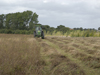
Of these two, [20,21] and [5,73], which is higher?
[20,21]

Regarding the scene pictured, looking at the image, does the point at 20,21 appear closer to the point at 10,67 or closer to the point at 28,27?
the point at 28,27

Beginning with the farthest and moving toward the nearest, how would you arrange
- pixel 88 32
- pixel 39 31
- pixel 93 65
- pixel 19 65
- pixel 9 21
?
1. pixel 9 21
2. pixel 88 32
3. pixel 39 31
4. pixel 93 65
5. pixel 19 65

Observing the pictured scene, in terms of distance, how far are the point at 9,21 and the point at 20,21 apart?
291 inches

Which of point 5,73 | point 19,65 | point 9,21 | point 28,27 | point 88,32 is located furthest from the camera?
point 9,21

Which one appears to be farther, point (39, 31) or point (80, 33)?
point (80, 33)

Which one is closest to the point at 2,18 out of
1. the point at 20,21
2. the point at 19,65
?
the point at 20,21

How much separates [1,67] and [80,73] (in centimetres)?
163

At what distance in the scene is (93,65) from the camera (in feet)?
12.2

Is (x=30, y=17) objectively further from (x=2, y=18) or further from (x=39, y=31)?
(x=39, y=31)

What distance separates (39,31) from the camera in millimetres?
15922

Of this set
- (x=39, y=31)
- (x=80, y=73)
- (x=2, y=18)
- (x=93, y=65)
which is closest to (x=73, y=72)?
(x=80, y=73)

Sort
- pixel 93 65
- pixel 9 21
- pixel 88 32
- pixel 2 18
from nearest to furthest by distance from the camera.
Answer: pixel 93 65, pixel 88 32, pixel 9 21, pixel 2 18

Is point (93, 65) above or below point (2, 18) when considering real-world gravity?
below

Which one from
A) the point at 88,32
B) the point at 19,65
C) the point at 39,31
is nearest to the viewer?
the point at 19,65
